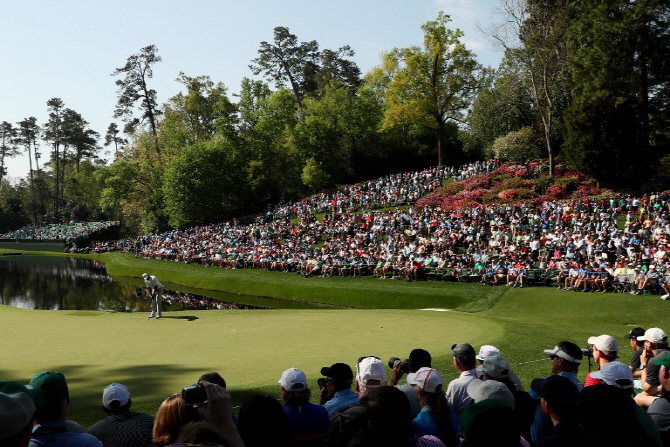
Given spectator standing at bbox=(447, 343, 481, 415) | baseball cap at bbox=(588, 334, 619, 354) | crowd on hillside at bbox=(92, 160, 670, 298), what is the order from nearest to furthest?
spectator standing at bbox=(447, 343, 481, 415) → baseball cap at bbox=(588, 334, 619, 354) → crowd on hillside at bbox=(92, 160, 670, 298)

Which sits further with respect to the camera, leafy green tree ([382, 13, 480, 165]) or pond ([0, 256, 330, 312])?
leafy green tree ([382, 13, 480, 165])

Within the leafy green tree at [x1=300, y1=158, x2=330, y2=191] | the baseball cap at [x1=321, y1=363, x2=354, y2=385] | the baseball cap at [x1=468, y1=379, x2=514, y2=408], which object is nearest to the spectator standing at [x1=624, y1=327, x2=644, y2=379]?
the baseball cap at [x1=468, y1=379, x2=514, y2=408]

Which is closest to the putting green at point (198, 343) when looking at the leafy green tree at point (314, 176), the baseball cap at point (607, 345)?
the baseball cap at point (607, 345)

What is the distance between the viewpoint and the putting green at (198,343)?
11516mm

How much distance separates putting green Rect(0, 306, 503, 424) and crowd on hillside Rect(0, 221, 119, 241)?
5853 cm

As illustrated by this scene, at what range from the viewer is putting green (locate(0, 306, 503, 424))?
37.8ft

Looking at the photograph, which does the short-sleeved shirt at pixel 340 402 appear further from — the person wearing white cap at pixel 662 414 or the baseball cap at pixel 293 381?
the person wearing white cap at pixel 662 414

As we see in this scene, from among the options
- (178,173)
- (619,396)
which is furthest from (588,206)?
(178,173)

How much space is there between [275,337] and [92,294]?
2519 cm

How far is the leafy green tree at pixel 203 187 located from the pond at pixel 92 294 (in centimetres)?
1083

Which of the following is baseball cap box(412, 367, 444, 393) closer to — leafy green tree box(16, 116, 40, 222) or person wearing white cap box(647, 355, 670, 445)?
person wearing white cap box(647, 355, 670, 445)

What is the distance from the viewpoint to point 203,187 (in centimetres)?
6088

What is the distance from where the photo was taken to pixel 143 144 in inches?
2913

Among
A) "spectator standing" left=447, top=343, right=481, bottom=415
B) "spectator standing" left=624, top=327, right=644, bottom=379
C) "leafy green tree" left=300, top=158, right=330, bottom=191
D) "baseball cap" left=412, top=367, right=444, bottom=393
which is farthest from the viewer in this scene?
"leafy green tree" left=300, top=158, right=330, bottom=191
